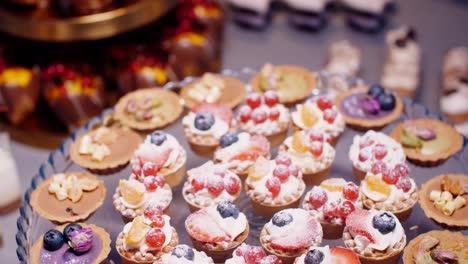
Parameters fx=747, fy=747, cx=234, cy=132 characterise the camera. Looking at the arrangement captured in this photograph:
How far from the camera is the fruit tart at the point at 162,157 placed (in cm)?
337

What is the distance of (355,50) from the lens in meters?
5.18

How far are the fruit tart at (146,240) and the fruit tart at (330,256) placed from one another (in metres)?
0.55

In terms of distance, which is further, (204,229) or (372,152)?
(372,152)

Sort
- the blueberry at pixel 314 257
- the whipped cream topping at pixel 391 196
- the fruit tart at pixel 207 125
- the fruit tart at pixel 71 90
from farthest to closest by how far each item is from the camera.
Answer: the fruit tart at pixel 71 90 < the fruit tart at pixel 207 125 < the whipped cream topping at pixel 391 196 < the blueberry at pixel 314 257

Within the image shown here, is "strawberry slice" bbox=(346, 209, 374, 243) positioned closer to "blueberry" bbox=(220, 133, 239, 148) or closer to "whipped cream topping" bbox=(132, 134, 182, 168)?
"blueberry" bbox=(220, 133, 239, 148)

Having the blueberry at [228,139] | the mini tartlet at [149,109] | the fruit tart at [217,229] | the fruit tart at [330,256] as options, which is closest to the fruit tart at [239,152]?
the blueberry at [228,139]

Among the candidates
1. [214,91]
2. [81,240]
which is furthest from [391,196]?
[81,240]

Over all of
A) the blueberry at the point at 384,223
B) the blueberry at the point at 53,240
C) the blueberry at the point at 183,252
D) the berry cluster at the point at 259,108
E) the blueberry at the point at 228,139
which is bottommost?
the blueberry at the point at 53,240

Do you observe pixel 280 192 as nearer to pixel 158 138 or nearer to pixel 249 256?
pixel 249 256

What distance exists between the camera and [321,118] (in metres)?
3.57

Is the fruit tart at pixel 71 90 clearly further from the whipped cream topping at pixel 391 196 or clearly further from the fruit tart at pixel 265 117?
the whipped cream topping at pixel 391 196

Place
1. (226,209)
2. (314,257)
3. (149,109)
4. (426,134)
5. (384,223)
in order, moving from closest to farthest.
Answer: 1. (314,257)
2. (384,223)
3. (226,209)
4. (426,134)
5. (149,109)

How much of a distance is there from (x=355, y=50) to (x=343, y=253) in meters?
2.64

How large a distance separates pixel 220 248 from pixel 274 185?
0.37 m
